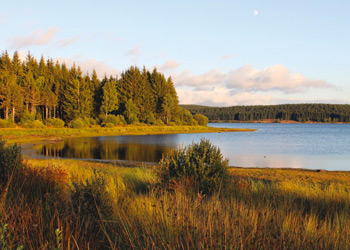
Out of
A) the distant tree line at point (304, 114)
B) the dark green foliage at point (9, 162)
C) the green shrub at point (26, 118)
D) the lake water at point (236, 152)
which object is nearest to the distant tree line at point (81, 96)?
the green shrub at point (26, 118)

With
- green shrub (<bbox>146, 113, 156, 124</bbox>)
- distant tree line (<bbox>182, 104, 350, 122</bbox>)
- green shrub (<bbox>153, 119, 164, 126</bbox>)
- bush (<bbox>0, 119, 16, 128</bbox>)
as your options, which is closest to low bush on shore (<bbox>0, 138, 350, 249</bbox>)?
bush (<bbox>0, 119, 16, 128</bbox>)

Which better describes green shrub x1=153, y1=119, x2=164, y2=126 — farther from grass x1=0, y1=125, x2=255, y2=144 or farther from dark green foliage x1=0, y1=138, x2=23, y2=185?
dark green foliage x1=0, y1=138, x2=23, y2=185

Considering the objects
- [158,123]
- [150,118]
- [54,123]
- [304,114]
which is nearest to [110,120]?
[150,118]

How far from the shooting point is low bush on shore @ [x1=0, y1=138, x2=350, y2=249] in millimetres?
3109

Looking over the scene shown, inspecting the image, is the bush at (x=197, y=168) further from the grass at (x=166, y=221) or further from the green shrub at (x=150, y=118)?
the green shrub at (x=150, y=118)

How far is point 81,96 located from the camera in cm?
5894

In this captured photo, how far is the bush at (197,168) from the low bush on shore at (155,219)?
423 millimetres

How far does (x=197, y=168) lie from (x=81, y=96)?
183 feet

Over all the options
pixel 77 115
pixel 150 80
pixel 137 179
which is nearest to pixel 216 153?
pixel 137 179

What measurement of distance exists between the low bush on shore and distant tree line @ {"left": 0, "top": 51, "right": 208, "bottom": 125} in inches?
1947

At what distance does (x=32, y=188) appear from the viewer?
616 centimetres

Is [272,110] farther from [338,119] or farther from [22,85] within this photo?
[22,85]

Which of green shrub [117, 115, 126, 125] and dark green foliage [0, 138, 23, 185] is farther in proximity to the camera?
green shrub [117, 115, 126, 125]

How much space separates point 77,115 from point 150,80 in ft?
84.3
